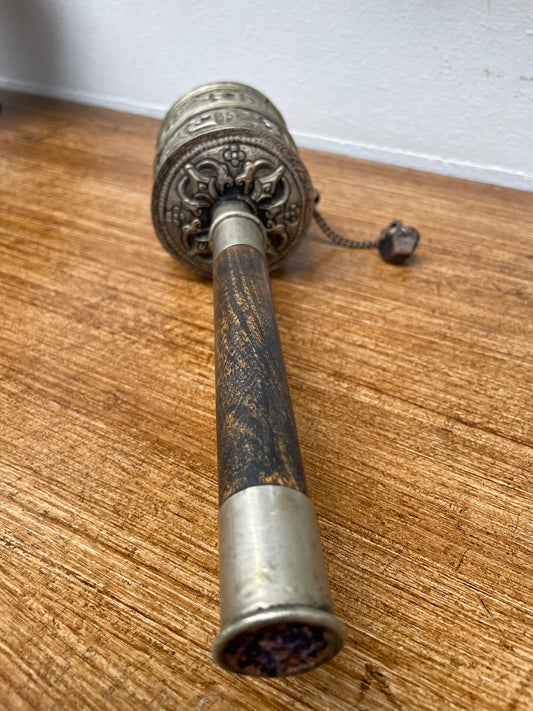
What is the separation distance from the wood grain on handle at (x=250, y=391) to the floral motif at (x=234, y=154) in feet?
0.75

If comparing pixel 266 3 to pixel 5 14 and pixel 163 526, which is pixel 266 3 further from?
pixel 163 526

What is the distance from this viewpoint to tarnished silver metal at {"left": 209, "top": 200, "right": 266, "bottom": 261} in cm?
96

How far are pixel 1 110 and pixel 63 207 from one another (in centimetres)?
85

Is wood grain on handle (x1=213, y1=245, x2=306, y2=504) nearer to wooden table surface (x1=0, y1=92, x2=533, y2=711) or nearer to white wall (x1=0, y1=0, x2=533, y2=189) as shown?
wooden table surface (x1=0, y1=92, x2=533, y2=711)

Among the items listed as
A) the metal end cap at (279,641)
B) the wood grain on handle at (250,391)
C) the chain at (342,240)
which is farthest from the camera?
the chain at (342,240)

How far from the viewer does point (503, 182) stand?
156 centimetres

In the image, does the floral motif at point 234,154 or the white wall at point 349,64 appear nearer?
the floral motif at point 234,154

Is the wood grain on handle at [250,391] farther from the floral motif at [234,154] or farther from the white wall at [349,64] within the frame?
the white wall at [349,64]

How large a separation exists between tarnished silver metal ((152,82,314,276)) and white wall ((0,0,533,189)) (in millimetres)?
628

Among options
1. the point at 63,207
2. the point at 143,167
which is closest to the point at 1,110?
the point at 143,167

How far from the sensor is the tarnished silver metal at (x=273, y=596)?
462 mm

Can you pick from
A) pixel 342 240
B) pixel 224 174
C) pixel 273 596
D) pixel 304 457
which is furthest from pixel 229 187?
pixel 273 596

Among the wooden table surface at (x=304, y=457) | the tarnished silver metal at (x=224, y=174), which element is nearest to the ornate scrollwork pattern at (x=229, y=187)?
the tarnished silver metal at (x=224, y=174)

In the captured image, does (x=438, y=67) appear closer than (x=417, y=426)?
No
